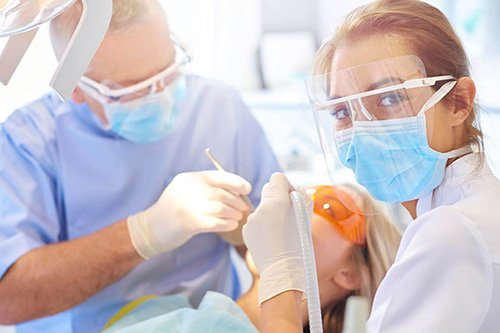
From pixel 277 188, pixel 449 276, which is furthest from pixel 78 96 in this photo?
pixel 449 276

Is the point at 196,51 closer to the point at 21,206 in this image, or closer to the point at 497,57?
the point at 497,57

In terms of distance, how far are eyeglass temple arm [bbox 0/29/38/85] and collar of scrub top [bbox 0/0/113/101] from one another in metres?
0.15

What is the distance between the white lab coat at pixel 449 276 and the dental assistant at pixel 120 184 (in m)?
0.60

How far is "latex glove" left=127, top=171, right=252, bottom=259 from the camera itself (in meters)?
1.45

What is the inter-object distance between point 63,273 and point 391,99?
102 centimetres

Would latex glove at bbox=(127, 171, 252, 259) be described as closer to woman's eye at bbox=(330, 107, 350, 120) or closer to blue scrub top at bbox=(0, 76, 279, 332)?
blue scrub top at bbox=(0, 76, 279, 332)

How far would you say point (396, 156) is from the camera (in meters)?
1.02

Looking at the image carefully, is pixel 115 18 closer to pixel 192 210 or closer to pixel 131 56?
pixel 131 56

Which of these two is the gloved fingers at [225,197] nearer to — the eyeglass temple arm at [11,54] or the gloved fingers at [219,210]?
the gloved fingers at [219,210]

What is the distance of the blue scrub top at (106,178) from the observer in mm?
1609

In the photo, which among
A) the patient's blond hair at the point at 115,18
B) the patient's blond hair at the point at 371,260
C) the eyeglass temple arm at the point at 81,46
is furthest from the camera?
the patient's blond hair at the point at 371,260

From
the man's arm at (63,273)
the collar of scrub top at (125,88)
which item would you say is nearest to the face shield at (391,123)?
the collar of scrub top at (125,88)

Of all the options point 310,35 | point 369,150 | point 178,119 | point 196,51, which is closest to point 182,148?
point 178,119

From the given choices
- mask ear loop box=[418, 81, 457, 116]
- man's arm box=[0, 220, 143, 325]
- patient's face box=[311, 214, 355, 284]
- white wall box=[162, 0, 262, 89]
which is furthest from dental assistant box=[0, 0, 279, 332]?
white wall box=[162, 0, 262, 89]
